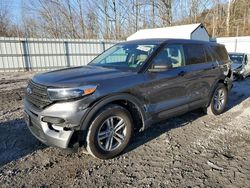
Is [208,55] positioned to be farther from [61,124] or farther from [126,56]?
[61,124]

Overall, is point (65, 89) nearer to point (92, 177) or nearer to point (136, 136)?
point (92, 177)

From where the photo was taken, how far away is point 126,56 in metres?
4.11

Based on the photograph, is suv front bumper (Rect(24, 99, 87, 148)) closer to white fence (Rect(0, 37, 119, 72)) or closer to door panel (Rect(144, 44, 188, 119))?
door panel (Rect(144, 44, 188, 119))

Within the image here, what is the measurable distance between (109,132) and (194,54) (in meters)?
2.61

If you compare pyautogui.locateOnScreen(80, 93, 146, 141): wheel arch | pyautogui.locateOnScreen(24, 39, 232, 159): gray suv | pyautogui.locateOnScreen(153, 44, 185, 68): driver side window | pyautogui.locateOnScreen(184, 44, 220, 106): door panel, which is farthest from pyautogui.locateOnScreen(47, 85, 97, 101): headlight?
pyautogui.locateOnScreen(184, 44, 220, 106): door panel

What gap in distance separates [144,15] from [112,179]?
2878cm

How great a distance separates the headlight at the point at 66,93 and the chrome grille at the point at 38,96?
0.10 m

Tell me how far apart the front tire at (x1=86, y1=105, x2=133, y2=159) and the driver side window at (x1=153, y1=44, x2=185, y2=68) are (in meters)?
1.11

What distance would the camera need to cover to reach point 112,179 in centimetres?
289

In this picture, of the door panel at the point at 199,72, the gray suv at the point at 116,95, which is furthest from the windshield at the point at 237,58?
the gray suv at the point at 116,95

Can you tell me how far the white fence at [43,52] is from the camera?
44.6 ft

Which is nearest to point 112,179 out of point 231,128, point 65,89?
point 65,89

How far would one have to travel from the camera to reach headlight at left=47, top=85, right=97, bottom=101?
9.41 feet

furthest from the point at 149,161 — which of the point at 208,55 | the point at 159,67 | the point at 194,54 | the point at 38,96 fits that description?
the point at 208,55
